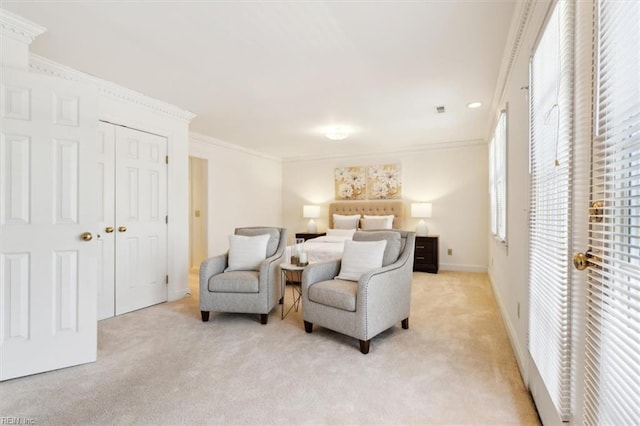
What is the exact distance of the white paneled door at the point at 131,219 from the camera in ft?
10.6

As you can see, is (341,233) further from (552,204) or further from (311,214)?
(552,204)

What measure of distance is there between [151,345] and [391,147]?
5053 millimetres

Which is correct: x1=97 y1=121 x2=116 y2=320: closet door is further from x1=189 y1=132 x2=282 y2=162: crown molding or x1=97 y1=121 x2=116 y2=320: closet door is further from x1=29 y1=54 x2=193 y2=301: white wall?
x1=189 y1=132 x2=282 y2=162: crown molding

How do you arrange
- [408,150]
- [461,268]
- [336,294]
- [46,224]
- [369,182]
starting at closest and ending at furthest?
[46,224] → [336,294] → [461,268] → [408,150] → [369,182]

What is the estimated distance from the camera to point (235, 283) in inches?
120

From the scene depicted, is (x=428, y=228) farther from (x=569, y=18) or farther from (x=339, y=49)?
(x=569, y=18)

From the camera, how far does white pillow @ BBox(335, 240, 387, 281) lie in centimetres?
279

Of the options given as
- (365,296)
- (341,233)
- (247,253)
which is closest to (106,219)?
(247,253)

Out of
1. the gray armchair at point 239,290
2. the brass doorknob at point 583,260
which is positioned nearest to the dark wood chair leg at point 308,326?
the gray armchair at point 239,290

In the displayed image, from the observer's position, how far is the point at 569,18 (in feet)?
3.92

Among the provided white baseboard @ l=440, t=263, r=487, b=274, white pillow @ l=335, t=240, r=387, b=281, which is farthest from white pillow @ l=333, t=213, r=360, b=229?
white pillow @ l=335, t=240, r=387, b=281

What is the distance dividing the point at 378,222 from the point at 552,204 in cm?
434

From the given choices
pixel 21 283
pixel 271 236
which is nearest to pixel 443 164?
pixel 271 236

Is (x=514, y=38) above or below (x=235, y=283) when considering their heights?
above
